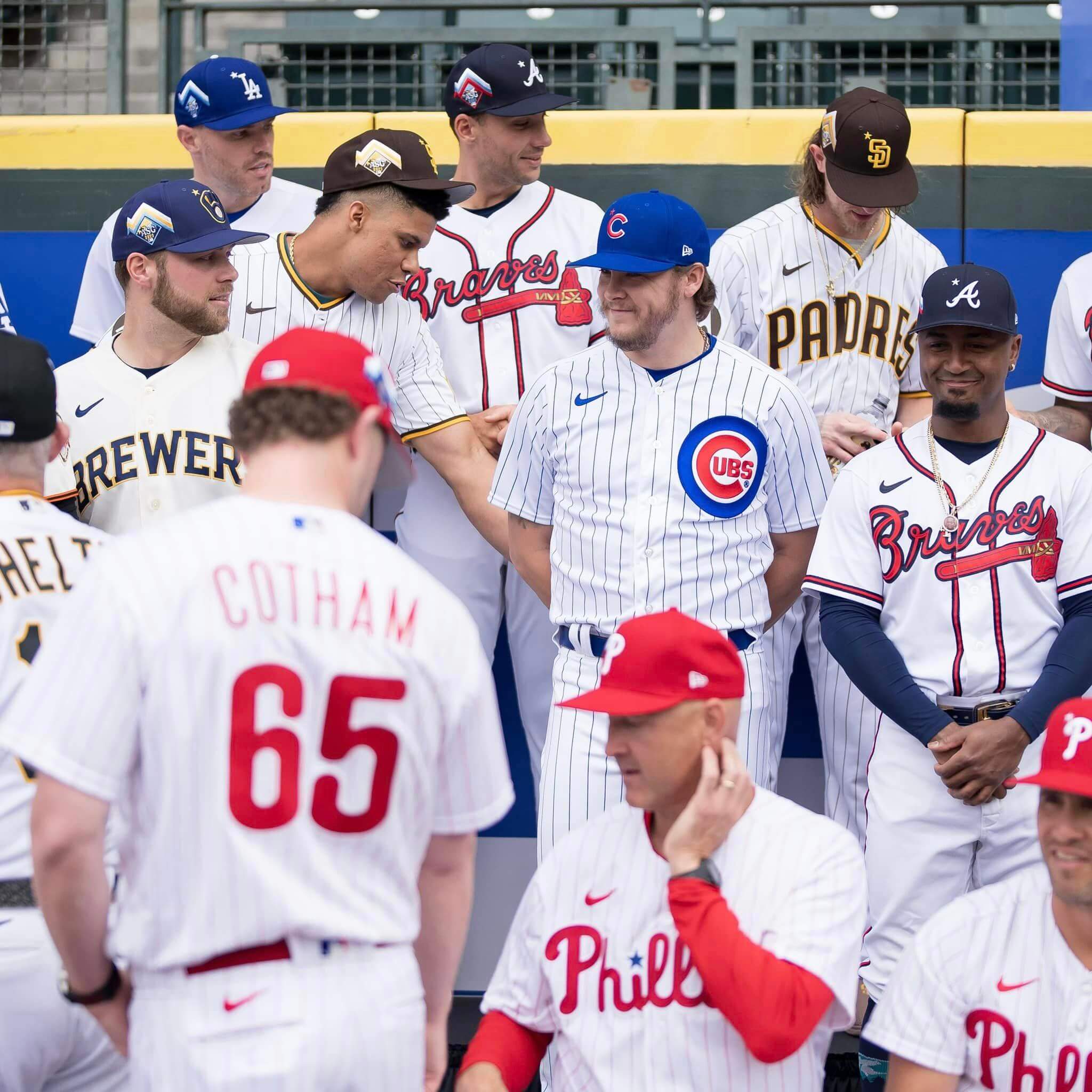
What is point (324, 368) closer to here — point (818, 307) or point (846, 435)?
point (846, 435)

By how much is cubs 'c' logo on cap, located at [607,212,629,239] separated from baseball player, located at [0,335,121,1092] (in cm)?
147

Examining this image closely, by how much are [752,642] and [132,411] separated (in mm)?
1460

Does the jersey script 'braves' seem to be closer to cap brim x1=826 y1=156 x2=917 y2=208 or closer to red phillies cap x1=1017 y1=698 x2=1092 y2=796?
cap brim x1=826 y1=156 x2=917 y2=208

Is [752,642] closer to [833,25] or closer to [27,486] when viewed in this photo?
[27,486]

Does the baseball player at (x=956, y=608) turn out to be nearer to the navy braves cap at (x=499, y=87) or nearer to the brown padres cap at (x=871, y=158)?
the brown padres cap at (x=871, y=158)

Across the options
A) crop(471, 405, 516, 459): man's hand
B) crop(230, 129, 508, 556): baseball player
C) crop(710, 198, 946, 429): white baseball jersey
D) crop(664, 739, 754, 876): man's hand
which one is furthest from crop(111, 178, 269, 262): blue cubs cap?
crop(664, 739, 754, 876): man's hand

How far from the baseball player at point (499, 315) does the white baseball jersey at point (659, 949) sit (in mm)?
1592

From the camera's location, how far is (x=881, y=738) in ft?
Result: 11.6

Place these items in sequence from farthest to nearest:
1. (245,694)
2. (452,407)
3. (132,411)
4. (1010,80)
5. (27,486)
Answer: (1010,80) < (452,407) < (132,411) < (27,486) < (245,694)

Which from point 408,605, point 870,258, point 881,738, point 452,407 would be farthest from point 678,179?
point 408,605

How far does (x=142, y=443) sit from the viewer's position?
338cm

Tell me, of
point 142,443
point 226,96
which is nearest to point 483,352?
point 226,96

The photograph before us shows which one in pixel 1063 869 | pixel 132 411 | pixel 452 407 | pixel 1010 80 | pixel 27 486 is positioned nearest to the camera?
pixel 1063 869

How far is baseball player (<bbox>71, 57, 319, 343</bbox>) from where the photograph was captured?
13.6 feet
